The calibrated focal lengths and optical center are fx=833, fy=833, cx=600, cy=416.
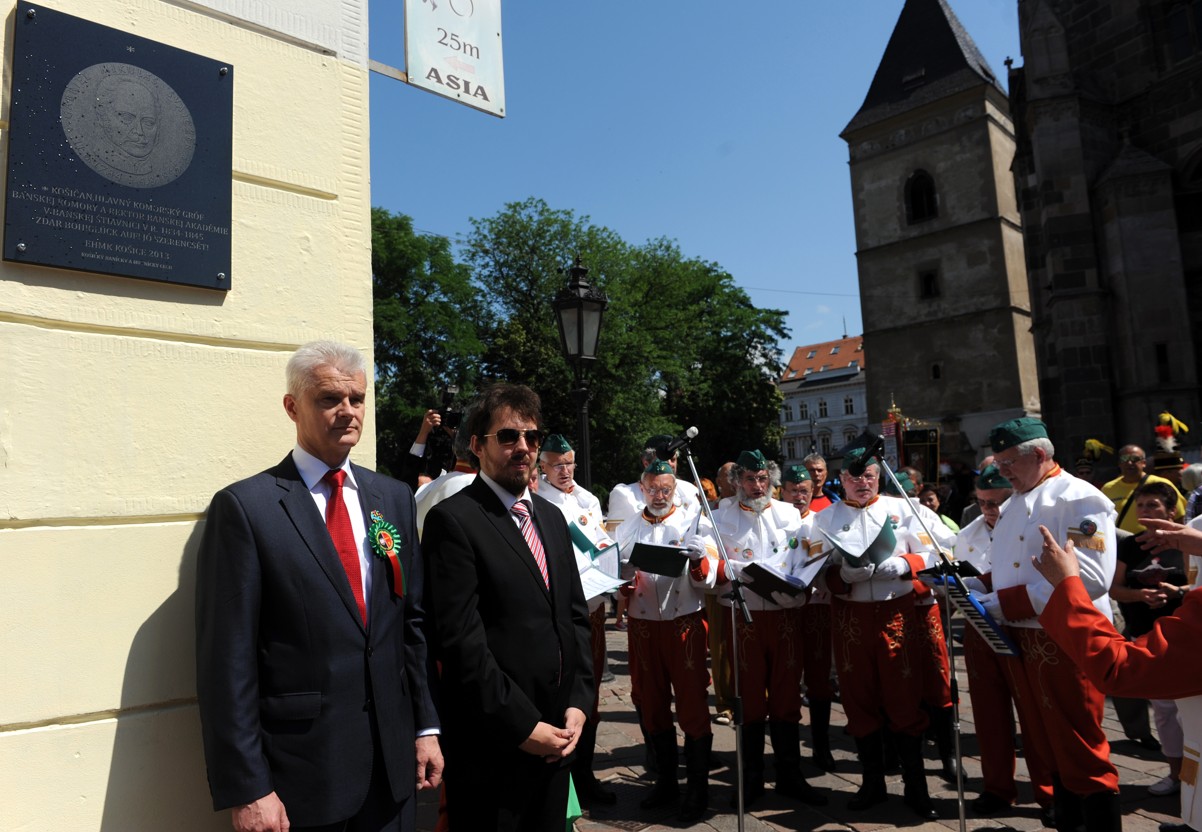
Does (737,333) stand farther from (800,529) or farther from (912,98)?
(800,529)

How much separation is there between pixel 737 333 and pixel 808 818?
108 feet

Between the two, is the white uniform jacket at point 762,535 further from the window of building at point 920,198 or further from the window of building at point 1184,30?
the window of building at point 920,198

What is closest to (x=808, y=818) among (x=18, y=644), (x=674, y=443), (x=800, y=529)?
(x=800, y=529)

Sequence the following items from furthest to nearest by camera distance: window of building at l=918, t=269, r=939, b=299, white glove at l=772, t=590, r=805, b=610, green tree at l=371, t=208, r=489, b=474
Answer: window of building at l=918, t=269, r=939, b=299 → green tree at l=371, t=208, r=489, b=474 → white glove at l=772, t=590, r=805, b=610

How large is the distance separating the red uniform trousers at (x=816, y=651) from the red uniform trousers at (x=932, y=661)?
2.36 feet

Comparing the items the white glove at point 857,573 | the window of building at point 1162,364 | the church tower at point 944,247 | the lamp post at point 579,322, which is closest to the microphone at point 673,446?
the white glove at point 857,573

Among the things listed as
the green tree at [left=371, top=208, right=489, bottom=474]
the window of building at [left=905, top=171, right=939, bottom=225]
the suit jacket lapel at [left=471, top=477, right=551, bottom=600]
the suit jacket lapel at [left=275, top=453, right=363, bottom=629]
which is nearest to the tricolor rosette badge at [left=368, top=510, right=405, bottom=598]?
the suit jacket lapel at [left=275, top=453, right=363, bottom=629]

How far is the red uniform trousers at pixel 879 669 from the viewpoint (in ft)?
16.9

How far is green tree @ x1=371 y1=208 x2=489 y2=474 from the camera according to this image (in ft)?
91.1

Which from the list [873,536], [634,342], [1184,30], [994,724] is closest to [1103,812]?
[994,724]

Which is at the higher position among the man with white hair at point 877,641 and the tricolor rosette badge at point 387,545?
the tricolor rosette badge at point 387,545

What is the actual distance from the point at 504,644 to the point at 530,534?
1.37ft

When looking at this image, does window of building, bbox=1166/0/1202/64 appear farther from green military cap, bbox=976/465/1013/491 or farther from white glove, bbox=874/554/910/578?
white glove, bbox=874/554/910/578

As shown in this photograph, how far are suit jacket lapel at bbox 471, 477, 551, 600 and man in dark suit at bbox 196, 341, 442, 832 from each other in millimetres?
356
